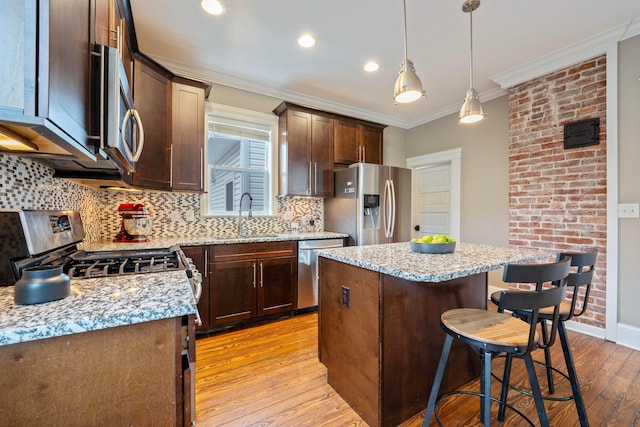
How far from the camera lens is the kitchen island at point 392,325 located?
1463mm

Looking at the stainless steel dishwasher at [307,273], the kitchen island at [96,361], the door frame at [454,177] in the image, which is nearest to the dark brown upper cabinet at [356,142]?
the door frame at [454,177]

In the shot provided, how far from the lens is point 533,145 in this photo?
121 inches

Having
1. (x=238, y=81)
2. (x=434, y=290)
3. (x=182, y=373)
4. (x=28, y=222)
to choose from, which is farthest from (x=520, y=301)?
(x=238, y=81)

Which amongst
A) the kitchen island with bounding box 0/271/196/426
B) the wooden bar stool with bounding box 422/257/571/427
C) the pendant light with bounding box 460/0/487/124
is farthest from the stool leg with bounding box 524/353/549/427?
the pendant light with bounding box 460/0/487/124

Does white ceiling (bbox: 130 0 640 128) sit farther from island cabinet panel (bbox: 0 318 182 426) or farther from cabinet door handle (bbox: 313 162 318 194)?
island cabinet panel (bbox: 0 318 182 426)

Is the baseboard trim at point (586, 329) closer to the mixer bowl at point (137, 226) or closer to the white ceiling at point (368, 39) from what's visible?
the white ceiling at point (368, 39)

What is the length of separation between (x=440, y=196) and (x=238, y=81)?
3.37 m

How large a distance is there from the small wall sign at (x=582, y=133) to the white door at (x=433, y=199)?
5.16 ft

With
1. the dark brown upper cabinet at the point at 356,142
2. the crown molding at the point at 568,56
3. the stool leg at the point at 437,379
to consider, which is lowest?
the stool leg at the point at 437,379

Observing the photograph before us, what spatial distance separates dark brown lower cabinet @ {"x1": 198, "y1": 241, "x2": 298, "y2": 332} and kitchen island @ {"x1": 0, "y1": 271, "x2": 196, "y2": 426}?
6.03ft

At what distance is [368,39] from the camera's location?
2594mm

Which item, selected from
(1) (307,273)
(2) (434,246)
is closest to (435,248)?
(2) (434,246)

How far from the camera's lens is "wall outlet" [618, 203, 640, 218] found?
2359 millimetres

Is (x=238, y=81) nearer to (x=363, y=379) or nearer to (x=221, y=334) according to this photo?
(x=221, y=334)
